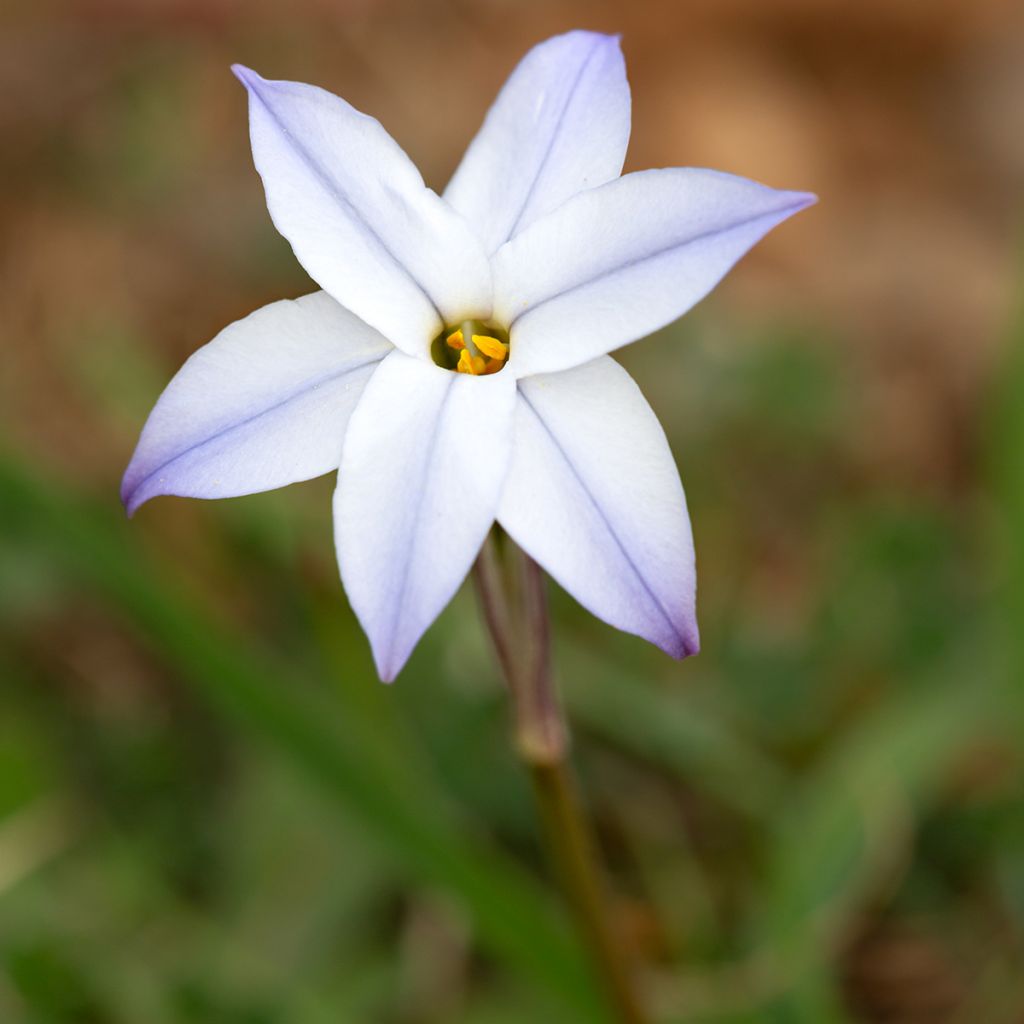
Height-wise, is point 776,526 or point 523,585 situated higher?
point 523,585

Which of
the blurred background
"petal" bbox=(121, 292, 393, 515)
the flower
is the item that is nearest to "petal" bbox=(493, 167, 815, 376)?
the flower

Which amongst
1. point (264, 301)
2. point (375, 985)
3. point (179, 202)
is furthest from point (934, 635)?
point (179, 202)

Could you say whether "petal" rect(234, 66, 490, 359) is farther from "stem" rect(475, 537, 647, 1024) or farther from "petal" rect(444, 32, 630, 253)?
"stem" rect(475, 537, 647, 1024)

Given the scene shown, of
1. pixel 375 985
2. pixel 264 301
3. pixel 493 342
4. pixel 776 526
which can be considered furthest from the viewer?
pixel 264 301

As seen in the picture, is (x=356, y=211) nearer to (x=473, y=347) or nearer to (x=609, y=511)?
(x=473, y=347)

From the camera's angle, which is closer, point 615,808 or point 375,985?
point 375,985

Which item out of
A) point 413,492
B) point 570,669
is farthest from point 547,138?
point 570,669

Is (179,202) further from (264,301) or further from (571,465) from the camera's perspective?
(571,465)

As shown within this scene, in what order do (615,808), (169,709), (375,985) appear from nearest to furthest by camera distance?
(375,985)
(615,808)
(169,709)

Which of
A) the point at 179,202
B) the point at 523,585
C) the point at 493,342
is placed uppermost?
the point at 179,202
